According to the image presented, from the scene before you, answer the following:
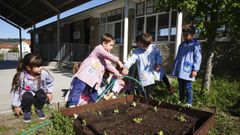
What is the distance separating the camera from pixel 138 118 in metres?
3.41

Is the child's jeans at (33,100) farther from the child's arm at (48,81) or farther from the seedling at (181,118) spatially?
the seedling at (181,118)

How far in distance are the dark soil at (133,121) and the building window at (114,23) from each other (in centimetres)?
1243

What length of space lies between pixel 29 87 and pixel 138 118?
2.01 metres

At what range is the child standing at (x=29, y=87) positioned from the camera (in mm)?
4133

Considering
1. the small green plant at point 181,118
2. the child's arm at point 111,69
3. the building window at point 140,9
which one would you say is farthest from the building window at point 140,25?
the small green plant at point 181,118

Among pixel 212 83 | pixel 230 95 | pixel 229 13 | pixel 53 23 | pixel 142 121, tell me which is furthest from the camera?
pixel 53 23

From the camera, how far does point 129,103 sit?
421 centimetres

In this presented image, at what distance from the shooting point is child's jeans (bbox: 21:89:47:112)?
4.20 metres

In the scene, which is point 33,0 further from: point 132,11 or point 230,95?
point 230,95

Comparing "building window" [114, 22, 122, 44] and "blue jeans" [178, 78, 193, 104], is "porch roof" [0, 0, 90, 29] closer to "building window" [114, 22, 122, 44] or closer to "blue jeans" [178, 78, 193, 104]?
"building window" [114, 22, 122, 44]

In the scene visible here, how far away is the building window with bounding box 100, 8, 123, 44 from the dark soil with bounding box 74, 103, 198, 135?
12.4 meters

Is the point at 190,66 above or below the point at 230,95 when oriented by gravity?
above

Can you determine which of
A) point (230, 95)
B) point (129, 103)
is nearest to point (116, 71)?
point (129, 103)

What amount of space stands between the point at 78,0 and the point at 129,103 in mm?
10632
